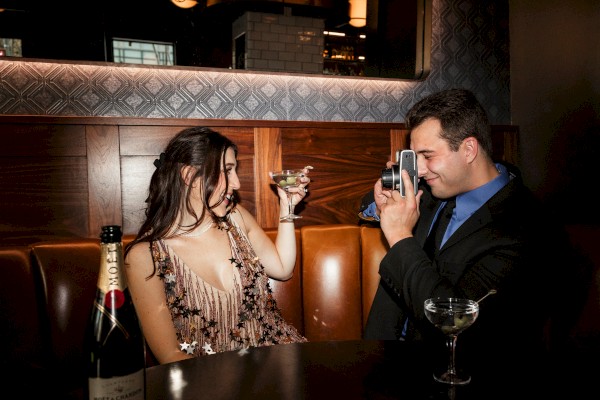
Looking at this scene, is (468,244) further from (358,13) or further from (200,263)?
(358,13)

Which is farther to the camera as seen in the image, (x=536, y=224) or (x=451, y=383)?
(x=536, y=224)

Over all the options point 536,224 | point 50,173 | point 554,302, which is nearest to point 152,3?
point 50,173

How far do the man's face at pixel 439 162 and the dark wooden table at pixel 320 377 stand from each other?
0.88 metres

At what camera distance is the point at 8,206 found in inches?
94.7

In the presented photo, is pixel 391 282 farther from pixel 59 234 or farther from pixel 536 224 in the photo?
pixel 59 234

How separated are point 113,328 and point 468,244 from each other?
48.3 inches

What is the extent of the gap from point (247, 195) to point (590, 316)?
1.69 m

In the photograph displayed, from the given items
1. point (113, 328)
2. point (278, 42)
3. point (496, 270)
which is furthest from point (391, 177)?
point (278, 42)

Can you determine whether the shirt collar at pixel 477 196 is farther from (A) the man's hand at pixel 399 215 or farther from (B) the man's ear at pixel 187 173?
(B) the man's ear at pixel 187 173

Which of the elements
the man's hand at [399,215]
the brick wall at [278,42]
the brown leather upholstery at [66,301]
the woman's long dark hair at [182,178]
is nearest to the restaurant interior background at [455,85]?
the brick wall at [278,42]

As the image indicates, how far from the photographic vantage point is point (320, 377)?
104 centimetres

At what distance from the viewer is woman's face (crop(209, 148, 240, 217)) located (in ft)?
6.52

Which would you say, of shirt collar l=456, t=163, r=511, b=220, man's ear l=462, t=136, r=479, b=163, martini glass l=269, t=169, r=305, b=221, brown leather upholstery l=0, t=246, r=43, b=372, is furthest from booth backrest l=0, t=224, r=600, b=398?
man's ear l=462, t=136, r=479, b=163

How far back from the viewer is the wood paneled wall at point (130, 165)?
243 centimetres
